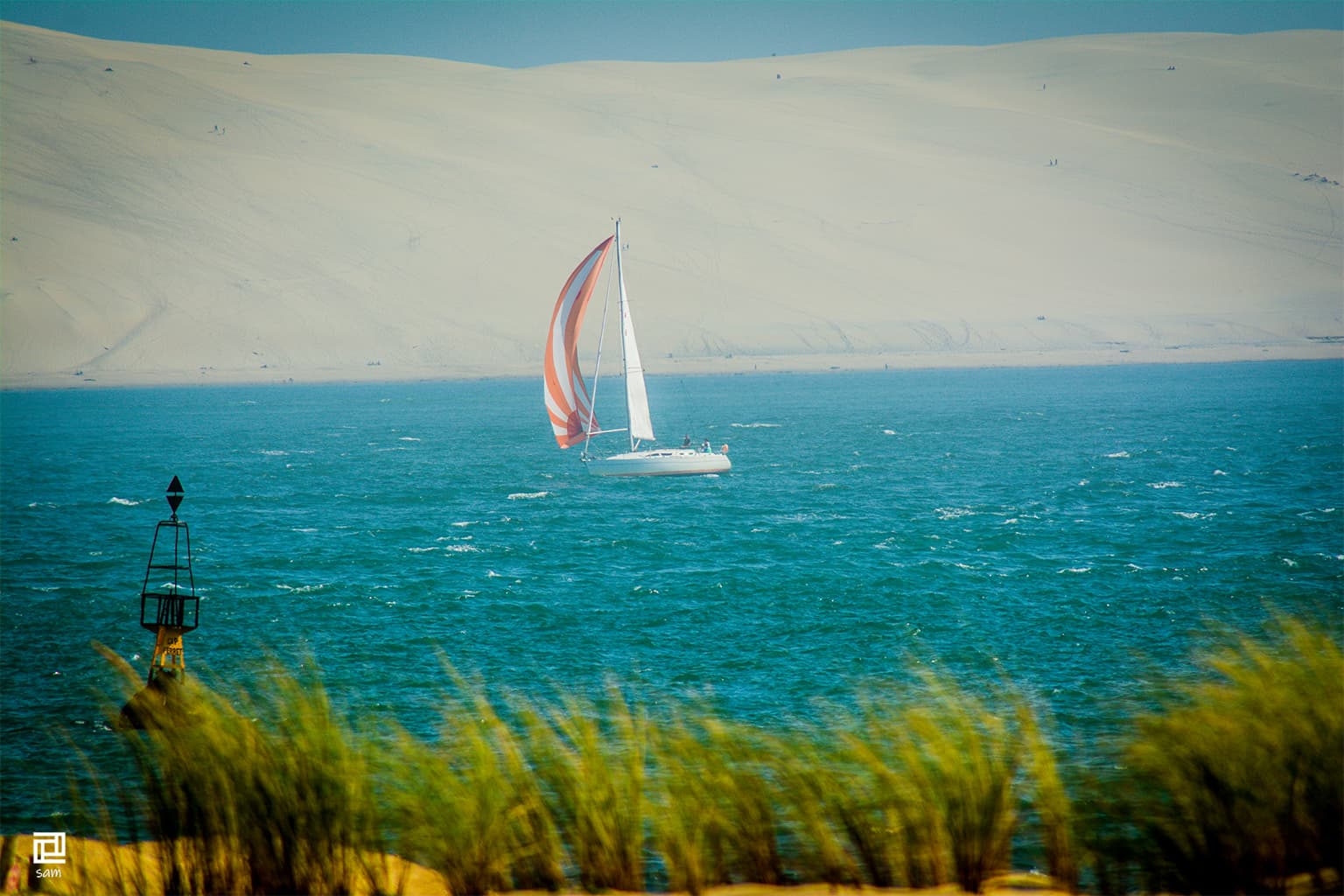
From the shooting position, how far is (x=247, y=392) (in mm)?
138750

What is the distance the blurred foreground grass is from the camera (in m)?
8.45

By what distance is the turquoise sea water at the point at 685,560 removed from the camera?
24.5 meters

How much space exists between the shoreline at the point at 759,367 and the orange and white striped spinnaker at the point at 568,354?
9613cm

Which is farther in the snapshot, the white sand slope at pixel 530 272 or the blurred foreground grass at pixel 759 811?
the white sand slope at pixel 530 272

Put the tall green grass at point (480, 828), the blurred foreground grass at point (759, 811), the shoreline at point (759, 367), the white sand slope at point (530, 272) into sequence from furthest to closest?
the white sand slope at point (530, 272) < the shoreline at point (759, 367) < the tall green grass at point (480, 828) < the blurred foreground grass at point (759, 811)

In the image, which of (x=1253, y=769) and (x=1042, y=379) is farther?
(x=1042, y=379)

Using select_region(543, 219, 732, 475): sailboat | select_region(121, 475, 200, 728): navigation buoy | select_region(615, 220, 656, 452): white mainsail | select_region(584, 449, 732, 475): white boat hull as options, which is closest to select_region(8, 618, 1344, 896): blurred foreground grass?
select_region(121, 475, 200, 728): navigation buoy

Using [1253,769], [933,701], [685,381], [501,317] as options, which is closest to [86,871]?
[1253,769]

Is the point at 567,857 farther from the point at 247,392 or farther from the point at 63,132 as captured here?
the point at 63,132

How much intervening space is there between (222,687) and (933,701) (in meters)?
14.0

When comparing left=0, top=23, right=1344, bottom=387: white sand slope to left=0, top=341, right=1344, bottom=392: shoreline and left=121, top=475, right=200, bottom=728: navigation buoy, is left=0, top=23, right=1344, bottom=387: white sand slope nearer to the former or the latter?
left=0, top=341, right=1344, bottom=392: shoreline

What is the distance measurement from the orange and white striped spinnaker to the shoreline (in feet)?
315

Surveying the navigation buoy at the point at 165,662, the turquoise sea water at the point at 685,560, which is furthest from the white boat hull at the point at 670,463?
the navigation buoy at the point at 165,662

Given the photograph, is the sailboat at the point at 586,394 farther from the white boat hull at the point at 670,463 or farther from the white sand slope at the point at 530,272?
the white sand slope at the point at 530,272
